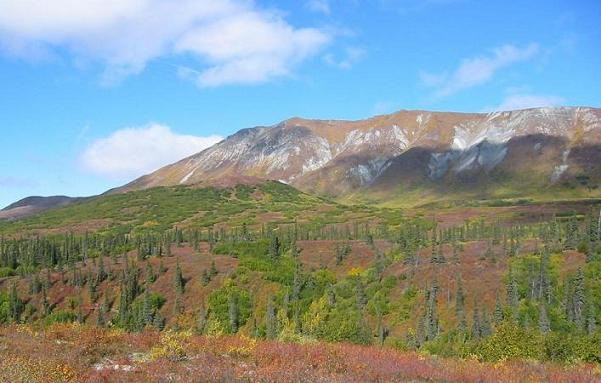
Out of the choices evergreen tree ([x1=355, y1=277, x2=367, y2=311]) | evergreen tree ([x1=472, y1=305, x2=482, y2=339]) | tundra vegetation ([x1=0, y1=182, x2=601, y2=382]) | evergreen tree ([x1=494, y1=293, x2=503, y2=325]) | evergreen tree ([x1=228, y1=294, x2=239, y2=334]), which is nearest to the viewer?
tundra vegetation ([x1=0, y1=182, x2=601, y2=382])

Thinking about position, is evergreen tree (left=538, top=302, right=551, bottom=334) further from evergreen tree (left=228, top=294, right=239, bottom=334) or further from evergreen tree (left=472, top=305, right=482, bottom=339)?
evergreen tree (left=228, top=294, right=239, bottom=334)

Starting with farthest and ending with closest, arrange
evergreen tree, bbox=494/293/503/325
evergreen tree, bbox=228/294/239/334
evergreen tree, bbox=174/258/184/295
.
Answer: evergreen tree, bbox=174/258/184/295 < evergreen tree, bbox=228/294/239/334 < evergreen tree, bbox=494/293/503/325

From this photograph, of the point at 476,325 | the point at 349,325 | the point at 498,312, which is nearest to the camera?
the point at 349,325

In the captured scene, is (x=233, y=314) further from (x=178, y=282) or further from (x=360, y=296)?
(x=360, y=296)

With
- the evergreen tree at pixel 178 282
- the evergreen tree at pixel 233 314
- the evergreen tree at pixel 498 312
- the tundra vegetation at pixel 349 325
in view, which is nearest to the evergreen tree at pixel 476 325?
the tundra vegetation at pixel 349 325

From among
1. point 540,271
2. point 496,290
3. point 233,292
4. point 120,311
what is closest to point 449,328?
point 496,290

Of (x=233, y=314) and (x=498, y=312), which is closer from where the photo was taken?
(x=498, y=312)

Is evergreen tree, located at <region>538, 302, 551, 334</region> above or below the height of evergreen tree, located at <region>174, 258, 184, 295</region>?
below

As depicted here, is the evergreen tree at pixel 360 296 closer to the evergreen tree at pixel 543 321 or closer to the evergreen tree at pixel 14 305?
the evergreen tree at pixel 543 321

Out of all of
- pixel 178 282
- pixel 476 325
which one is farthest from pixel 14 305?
pixel 476 325

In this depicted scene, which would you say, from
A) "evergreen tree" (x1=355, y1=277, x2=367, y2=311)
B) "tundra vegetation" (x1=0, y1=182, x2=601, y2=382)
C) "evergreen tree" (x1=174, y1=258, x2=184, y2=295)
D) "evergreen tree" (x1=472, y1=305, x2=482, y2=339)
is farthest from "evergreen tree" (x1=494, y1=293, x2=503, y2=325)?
"evergreen tree" (x1=174, y1=258, x2=184, y2=295)

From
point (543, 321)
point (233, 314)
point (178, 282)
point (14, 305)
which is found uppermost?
point (178, 282)

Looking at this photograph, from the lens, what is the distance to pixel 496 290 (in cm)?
15362

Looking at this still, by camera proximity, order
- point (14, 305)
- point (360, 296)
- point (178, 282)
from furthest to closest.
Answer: point (178, 282) → point (14, 305) → point (360, 296)
